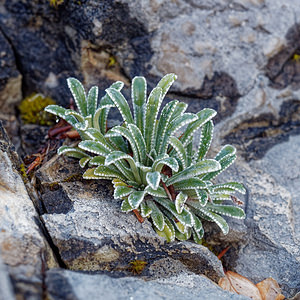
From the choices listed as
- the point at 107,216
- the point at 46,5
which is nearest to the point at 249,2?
the point at 46,5

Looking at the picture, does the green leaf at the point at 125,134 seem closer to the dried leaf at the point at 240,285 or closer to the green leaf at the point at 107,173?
the green leaf at the point at 107,173

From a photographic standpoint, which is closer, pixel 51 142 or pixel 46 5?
pixel 51 142

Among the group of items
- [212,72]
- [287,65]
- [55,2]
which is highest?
[287,65]

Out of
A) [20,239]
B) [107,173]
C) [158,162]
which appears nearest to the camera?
[20,239]

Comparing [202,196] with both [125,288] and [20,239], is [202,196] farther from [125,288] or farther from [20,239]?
[20,239]

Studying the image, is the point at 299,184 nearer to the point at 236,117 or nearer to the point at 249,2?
the point at 236,117

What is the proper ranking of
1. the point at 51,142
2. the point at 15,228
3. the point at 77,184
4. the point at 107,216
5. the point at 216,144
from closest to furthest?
the point at 15,228 → the point at 107,216 → the point at 77,184 → the point at 51,142 → the point at 216,144

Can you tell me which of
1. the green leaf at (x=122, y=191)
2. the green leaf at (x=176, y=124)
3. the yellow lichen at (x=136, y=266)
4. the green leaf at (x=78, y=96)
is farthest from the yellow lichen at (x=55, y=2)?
the yellow lichen at (x=136, y=266)

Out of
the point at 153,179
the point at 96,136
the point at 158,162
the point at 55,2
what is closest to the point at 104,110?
the point at 96,136
